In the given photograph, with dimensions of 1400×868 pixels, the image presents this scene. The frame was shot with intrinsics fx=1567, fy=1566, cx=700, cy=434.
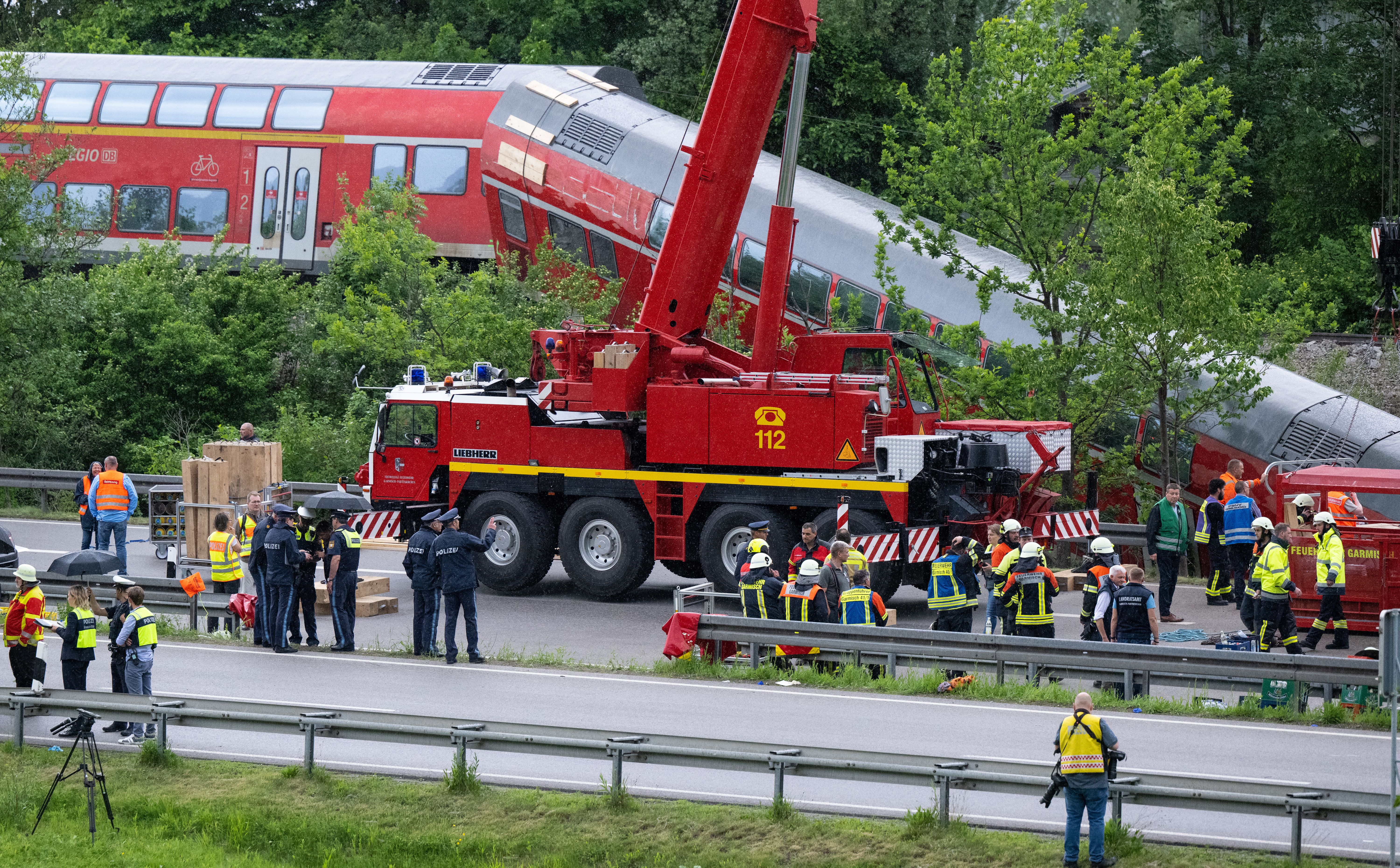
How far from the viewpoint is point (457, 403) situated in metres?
20.2

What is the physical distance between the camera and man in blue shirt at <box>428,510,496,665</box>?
15906 millimetres

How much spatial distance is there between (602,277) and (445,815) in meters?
18.6

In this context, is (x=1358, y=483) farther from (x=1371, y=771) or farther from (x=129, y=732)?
(x=129, y=732)

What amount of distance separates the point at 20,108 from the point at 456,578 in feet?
69.9

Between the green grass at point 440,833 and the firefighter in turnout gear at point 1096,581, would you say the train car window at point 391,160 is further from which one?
the green grass at point 440,833

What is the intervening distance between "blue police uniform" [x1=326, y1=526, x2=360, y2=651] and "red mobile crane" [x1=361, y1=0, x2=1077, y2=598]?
3409 millimetres

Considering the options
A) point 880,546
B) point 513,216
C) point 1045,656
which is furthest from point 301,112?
point 1045,656

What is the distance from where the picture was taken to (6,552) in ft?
64.6

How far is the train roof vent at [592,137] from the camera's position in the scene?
2861 centimetres

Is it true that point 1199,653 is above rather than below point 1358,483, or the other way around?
below

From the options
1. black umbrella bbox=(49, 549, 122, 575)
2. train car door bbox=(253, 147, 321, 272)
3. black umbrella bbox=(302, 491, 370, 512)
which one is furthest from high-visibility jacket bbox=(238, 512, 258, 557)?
train car door bbox=(253, 147, 321, 272)

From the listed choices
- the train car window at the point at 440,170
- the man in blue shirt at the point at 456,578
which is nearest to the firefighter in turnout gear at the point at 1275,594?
the man in blue shirt at the point at 456,578

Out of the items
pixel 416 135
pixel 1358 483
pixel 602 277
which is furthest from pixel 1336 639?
pixel 416 135

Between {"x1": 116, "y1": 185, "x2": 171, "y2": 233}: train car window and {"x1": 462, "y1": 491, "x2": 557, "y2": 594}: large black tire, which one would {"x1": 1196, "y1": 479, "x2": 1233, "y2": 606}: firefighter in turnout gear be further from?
{"x1": 116, "y1": 185, "x2": 171, "y2": 233}: train car window
